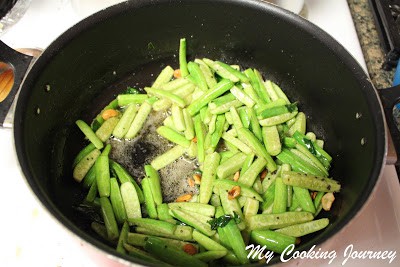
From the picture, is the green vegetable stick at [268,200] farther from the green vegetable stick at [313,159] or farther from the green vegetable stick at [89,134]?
the green vegetable stick at [89,134]

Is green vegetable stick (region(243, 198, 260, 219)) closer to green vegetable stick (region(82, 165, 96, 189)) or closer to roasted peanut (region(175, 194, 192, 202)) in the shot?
roasted peanut (region(175, 194, 192, 202))

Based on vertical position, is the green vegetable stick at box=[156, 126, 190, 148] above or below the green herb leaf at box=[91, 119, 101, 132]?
below

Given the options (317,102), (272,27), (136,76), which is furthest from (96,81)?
(317,102)

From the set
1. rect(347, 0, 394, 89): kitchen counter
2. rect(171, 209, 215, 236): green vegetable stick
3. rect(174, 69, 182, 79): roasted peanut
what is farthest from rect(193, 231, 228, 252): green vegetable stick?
rect(347, 0, 394, 89): kitchen counter

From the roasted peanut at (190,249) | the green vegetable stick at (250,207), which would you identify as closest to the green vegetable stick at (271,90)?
the green vegetable stick at (250,207)

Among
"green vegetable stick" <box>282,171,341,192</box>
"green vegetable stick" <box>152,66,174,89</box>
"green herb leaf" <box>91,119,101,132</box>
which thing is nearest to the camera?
"green vegetable stick" <box>282,171,341,192</box>

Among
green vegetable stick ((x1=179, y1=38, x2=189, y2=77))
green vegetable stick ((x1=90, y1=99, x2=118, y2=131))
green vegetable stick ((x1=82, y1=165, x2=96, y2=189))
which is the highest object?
green vegetable stick ((x1=179, y1=38, x2=189, y2=77))
